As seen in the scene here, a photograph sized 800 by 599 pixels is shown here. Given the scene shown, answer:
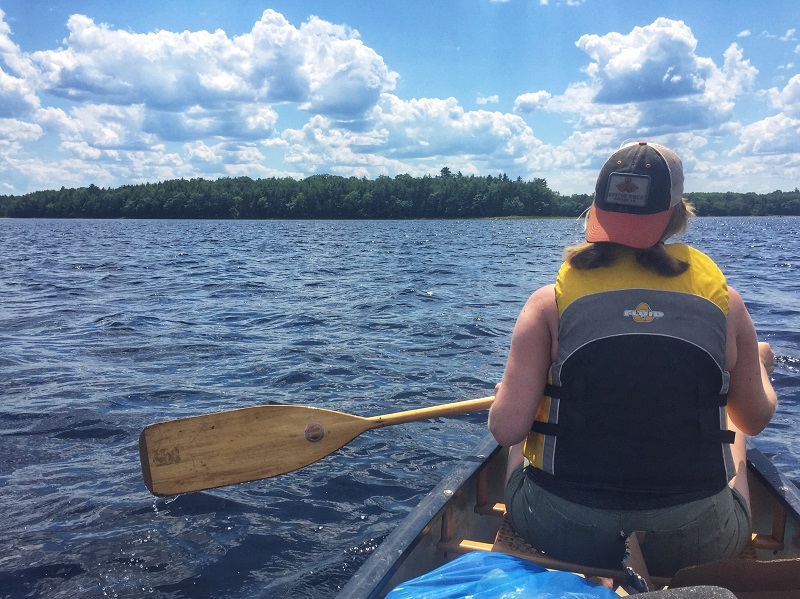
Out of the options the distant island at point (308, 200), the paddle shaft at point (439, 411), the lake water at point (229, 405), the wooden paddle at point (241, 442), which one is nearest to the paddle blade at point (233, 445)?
the wooden paddle at point (241, 442)

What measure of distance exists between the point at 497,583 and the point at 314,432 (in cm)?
200

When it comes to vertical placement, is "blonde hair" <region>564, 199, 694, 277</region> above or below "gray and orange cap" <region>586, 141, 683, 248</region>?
below

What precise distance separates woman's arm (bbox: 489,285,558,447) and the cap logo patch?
14.4 inches

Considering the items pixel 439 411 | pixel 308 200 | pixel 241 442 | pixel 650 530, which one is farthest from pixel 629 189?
pixel 308 200

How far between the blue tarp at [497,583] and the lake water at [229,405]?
1280 mm

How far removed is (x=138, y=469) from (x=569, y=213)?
123948 mm

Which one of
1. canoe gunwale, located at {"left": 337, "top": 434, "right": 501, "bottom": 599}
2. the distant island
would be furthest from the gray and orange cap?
the distant island

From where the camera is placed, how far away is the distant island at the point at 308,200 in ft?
355

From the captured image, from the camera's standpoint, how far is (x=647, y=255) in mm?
2262

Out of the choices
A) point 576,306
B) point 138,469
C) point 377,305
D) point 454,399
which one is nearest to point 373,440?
point 454,399

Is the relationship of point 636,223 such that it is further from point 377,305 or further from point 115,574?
point 377,305

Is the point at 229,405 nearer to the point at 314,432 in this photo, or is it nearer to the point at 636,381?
the point at 314,432

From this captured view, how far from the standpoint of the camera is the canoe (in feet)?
6.51

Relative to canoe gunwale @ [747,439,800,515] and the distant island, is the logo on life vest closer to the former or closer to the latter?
canoe gunwale @ [747,439,800,515]
